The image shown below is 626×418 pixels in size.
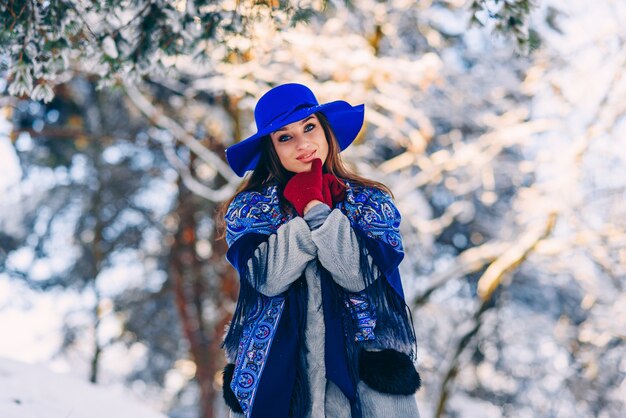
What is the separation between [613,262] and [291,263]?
696cm

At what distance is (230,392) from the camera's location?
92.7 inches

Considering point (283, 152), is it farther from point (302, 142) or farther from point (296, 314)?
point (296, 314)

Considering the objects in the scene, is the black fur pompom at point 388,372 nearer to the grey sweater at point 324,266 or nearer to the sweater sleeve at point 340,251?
the grey sweater at point 324,266

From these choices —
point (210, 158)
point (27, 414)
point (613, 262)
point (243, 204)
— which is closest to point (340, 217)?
point (243, 204)

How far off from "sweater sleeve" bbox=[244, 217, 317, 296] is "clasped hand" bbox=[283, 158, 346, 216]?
0.12m

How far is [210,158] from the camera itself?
7.73 meters

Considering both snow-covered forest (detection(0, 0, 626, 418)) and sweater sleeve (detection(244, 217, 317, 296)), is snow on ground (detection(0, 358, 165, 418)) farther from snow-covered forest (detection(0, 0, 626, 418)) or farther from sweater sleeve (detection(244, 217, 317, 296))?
sweater sleeve (detection(244, 217, 317, 296))

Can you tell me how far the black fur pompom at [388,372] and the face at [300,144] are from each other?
0.76 metres

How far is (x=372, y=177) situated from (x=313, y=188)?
15.2ft

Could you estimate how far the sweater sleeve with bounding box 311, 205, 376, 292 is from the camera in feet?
7.13

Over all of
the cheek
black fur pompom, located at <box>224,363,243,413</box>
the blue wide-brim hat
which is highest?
the blue wide-brim hat

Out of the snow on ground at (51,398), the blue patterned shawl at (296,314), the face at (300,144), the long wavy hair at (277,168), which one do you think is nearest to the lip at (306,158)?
the face at (300,144)

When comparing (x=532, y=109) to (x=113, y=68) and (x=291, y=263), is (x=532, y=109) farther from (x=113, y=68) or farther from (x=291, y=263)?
(x=291, y=263)

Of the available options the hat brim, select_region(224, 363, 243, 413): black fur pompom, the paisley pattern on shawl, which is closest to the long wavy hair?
the hat brim
